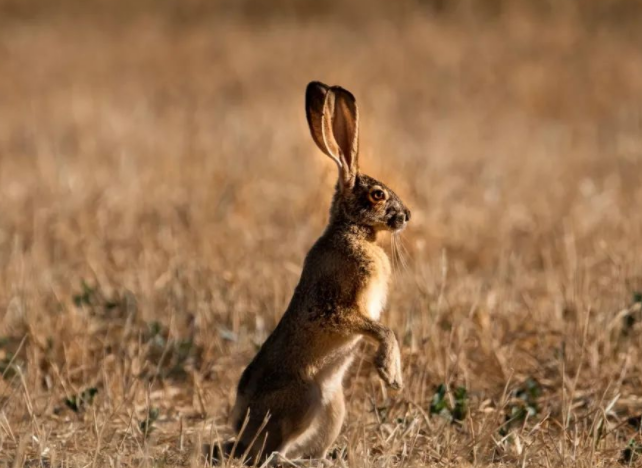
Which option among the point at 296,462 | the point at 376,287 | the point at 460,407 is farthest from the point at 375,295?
the point at 460,407

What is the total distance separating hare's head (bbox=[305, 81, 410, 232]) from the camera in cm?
421

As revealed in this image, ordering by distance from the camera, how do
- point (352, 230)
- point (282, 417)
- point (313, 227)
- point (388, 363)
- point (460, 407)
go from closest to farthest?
point (282, 417) → point (388, 363) → point (352, 230) → point (460, 407) → point (313, 227)

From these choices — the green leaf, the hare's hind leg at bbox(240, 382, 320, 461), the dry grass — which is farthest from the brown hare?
the green leaf

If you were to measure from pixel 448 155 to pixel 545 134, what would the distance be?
1969 millimetres

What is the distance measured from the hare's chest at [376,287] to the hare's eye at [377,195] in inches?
7.1

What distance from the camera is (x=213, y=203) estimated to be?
8602 mm

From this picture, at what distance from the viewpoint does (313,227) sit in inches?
324

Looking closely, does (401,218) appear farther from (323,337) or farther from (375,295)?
(323,337)

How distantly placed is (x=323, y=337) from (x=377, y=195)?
22.1 inches

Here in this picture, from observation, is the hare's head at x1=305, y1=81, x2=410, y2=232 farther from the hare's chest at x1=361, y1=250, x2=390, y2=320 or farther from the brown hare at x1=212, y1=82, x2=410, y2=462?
the hare's chest at x1=361, y1=250, x2=390, y2=320

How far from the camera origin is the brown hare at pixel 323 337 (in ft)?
12.9

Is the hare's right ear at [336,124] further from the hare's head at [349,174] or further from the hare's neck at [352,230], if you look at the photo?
the hare's neck at [352,230]

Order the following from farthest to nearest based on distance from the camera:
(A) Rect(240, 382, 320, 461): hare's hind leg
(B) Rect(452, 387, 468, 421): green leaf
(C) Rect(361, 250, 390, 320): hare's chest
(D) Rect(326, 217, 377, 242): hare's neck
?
(B) Rect(452, 387, 468, 421): green leaf → (D) Rect(326, 217, 377, 242): hare's neck → (C) Rect(361, 250, 390, 320): hare's chest → (A) Rect(240, 382, 320, 461): hare's hind leg

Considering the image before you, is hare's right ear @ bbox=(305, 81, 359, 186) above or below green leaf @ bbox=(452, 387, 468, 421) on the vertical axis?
above
